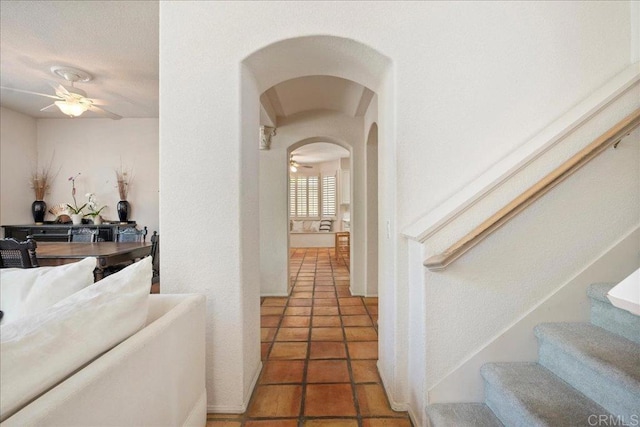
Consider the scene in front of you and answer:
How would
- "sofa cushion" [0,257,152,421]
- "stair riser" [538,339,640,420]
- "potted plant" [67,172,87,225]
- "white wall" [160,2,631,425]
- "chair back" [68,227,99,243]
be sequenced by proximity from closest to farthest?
"sofa cushion" [0,257,152,421]
"stair riser" [538,339,640,420]
"white wall" [160,2,631,425]
"chair back" [68,227,99,243]
"potted plant" [67,172,87,225]

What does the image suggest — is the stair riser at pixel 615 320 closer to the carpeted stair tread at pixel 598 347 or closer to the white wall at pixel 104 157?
the carpeted stair tread at pixel 598 347

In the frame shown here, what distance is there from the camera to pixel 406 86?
177cm

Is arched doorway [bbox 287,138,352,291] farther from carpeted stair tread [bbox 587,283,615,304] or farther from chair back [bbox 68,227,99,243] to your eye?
carpeted stair tread [bbox 587,283,615,304]

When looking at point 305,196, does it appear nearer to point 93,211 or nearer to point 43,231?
point 93,211

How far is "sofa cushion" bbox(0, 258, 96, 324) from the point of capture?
4.09 ft

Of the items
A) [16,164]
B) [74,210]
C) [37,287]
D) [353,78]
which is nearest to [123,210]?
[74,210]

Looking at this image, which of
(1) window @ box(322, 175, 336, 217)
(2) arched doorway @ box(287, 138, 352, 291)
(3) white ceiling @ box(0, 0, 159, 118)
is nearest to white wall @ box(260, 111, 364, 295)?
(3) white ceiling @ box(0, 0, 159, 118)

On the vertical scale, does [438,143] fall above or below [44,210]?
above

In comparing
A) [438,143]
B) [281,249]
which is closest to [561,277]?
[438,143]

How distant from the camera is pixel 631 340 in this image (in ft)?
4.33

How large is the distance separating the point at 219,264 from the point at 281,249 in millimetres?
2524

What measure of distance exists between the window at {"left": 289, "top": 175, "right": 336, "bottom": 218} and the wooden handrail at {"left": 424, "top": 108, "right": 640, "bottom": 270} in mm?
8474

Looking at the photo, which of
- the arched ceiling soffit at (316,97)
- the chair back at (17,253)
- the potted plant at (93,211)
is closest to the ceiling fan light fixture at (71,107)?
the chair back at (17,253)

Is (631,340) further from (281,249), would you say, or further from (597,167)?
(281,249)
